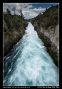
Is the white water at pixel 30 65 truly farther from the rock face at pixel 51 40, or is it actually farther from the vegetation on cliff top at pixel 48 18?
the vegetation on cliff top at pixel 48 18

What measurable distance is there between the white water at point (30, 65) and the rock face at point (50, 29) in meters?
0.14

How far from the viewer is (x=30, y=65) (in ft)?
22.6

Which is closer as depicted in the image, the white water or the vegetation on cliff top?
the white water

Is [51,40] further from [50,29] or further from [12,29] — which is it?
[12,29]

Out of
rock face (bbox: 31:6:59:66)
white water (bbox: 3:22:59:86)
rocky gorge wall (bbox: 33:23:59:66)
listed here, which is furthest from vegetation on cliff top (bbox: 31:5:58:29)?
white water (bbox: 3:22:59:86)

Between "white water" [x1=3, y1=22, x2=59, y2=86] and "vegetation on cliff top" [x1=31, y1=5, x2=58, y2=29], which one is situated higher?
"vegetation on cliff top" [x1=31, y1=5, x2=58, y2=29]

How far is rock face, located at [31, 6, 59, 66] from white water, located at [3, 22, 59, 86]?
0.47 ft

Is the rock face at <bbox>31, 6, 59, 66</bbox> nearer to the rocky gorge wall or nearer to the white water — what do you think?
the rocky gorge wall

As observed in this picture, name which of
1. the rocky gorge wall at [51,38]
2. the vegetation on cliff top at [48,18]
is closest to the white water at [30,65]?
the rocky gorge wall at [51,38]

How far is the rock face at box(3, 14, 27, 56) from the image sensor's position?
268 inches

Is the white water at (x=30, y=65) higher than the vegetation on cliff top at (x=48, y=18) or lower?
lower

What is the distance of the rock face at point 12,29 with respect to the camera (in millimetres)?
6816

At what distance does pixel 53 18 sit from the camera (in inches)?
275

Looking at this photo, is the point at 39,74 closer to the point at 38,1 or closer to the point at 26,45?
the point at 26,45
